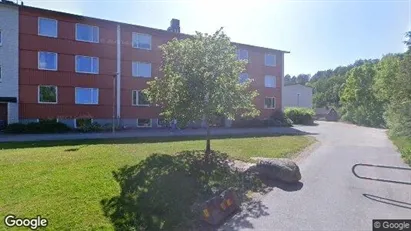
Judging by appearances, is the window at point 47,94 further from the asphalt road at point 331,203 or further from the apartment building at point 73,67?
the asphalt road at point 331,203

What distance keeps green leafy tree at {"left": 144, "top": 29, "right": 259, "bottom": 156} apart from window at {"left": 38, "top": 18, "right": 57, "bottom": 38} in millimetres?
17372

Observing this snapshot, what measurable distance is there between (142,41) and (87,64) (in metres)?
5.38

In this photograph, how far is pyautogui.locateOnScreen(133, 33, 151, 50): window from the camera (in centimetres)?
2720

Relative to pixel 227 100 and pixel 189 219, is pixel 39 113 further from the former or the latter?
pixel 189 219

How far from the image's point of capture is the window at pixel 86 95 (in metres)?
25.0

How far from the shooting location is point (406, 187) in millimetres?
8578

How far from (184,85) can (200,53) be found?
127cm

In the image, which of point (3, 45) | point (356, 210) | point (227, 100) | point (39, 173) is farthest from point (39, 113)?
point (356, 210)

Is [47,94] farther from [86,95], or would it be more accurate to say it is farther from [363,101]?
[363,101]

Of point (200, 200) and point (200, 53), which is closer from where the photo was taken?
point (200, 200)

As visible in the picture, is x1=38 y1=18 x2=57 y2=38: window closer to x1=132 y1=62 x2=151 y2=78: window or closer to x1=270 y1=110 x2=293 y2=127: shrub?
x1=132 y1=62 x2=151 y2=78: window

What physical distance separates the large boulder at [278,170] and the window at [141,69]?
20474 millimetres
